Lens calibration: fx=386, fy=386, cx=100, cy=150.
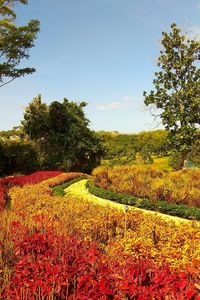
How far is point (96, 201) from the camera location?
45.6ft

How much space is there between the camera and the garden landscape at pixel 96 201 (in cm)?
347

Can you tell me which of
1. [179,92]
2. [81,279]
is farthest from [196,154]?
[81,279]

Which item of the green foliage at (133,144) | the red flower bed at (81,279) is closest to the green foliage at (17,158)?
the green foliage at (133,144)

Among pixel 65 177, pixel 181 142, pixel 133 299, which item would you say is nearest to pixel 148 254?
pixel 133 299

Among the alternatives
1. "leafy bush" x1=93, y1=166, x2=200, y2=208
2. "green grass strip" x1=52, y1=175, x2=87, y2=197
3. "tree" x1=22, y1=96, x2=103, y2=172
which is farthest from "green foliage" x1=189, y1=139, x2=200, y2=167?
"leafy bush" x1=93, y1=166, x2=200, y2=208

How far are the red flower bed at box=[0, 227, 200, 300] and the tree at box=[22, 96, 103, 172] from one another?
23889 mm

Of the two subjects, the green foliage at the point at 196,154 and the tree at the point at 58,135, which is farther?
the tree at the point at 58,135

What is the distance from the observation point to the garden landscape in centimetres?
347

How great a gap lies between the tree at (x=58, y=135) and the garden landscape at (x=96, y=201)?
0.08 m

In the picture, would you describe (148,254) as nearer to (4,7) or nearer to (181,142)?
(181,142)

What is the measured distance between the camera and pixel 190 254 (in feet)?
18.8

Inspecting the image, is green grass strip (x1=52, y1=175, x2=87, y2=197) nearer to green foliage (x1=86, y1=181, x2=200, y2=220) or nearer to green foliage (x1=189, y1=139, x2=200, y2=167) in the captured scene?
green foliage (x1=86, y1=181, x2=200, y2=220)

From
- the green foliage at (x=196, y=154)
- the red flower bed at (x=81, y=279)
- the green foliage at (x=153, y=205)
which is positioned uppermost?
the green foliage at (x=196, y=154)

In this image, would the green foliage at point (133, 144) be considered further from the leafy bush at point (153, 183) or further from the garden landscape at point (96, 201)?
the leafy bush at point (153, 183)
